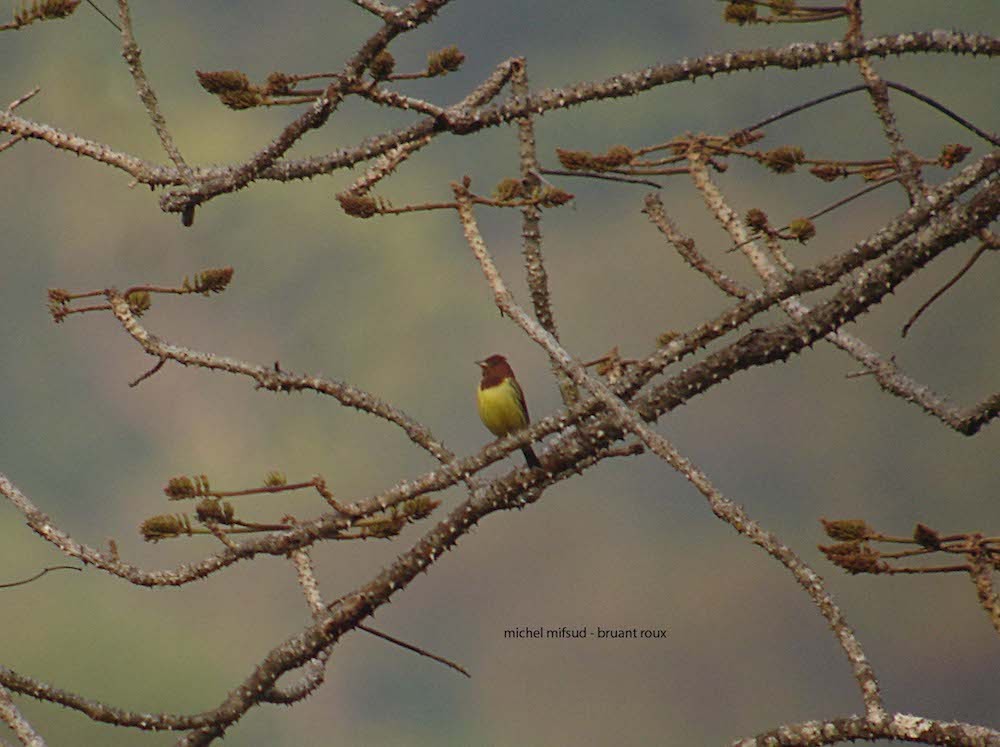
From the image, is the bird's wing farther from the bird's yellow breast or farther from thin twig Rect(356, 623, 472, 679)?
thin twig Rect(356, 623, 472, 679)

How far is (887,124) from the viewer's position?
438cm

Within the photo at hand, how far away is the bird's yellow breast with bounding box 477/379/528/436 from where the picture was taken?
581 centimetres

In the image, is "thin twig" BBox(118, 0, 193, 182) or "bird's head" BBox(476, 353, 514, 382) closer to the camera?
"thin twig" BBox(118, 0, 193, 182)

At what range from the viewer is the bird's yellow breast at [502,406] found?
19.1 ft

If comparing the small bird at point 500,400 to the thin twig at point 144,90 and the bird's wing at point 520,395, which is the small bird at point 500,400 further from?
the thin twig at point 144,90

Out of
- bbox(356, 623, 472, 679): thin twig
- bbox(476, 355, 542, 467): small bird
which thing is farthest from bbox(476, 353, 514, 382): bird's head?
bbox(356, 623, 472, 679): thin twig

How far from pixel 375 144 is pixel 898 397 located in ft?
7.55

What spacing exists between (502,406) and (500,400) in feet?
0.10

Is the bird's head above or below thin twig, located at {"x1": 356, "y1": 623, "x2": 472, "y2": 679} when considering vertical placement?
above

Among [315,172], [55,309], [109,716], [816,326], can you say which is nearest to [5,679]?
[109,716]

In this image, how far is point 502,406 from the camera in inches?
229

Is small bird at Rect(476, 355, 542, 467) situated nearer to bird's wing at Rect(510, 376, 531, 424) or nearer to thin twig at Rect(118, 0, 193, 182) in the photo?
bird's wing at Rect(510, 376, 531, 424)

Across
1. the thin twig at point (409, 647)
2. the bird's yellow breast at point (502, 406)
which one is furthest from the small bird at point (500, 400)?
the thin twig at point (409, 647)

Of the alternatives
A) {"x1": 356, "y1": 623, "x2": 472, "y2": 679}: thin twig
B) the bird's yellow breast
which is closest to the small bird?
the bird's yellow breast
